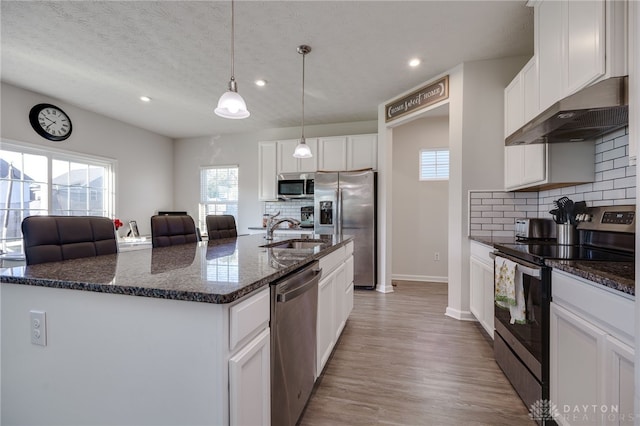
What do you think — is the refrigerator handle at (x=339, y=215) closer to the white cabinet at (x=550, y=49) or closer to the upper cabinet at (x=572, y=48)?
the upper cabinet at (x=572, y=48)

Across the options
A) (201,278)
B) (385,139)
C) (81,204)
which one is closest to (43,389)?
(201,278)

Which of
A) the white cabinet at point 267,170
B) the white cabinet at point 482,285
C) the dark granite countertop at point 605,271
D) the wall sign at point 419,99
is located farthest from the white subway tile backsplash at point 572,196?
the white cabinet at point 267,170

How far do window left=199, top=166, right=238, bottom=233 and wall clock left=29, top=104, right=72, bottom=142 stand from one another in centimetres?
220

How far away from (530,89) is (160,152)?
19.3ft

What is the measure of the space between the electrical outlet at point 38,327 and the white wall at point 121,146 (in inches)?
147

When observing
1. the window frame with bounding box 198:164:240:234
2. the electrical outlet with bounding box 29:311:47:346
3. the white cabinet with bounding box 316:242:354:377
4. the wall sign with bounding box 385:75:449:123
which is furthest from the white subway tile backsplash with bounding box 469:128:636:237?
the window frame with bounding box 198:164:240:234

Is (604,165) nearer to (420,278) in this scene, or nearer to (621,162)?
(621,162)

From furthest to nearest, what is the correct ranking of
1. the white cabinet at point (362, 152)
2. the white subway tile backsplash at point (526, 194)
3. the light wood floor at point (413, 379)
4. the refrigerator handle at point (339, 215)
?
1. the white cabinet at point (362, 152)
2. the refrigerator handle at point (339, 215)
3. the white subway tile backsplash at point (526, 194)
4. the light wood floor at point (413, 379)

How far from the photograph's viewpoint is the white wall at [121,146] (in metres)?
3.48

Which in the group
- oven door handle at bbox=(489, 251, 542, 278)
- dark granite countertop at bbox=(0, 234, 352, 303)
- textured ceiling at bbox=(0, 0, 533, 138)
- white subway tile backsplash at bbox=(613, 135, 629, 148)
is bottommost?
oven door handle at bbox=(489, 251, 542, 278)

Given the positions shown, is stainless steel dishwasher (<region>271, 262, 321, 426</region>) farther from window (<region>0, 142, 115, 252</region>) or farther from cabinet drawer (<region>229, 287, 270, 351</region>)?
window (<region>0, 142, 115, 252</region>)

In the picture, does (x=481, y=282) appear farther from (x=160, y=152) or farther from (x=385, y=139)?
(x=160, y=152)

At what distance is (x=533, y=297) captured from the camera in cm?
154

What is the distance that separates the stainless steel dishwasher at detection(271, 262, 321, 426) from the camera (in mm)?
1169
